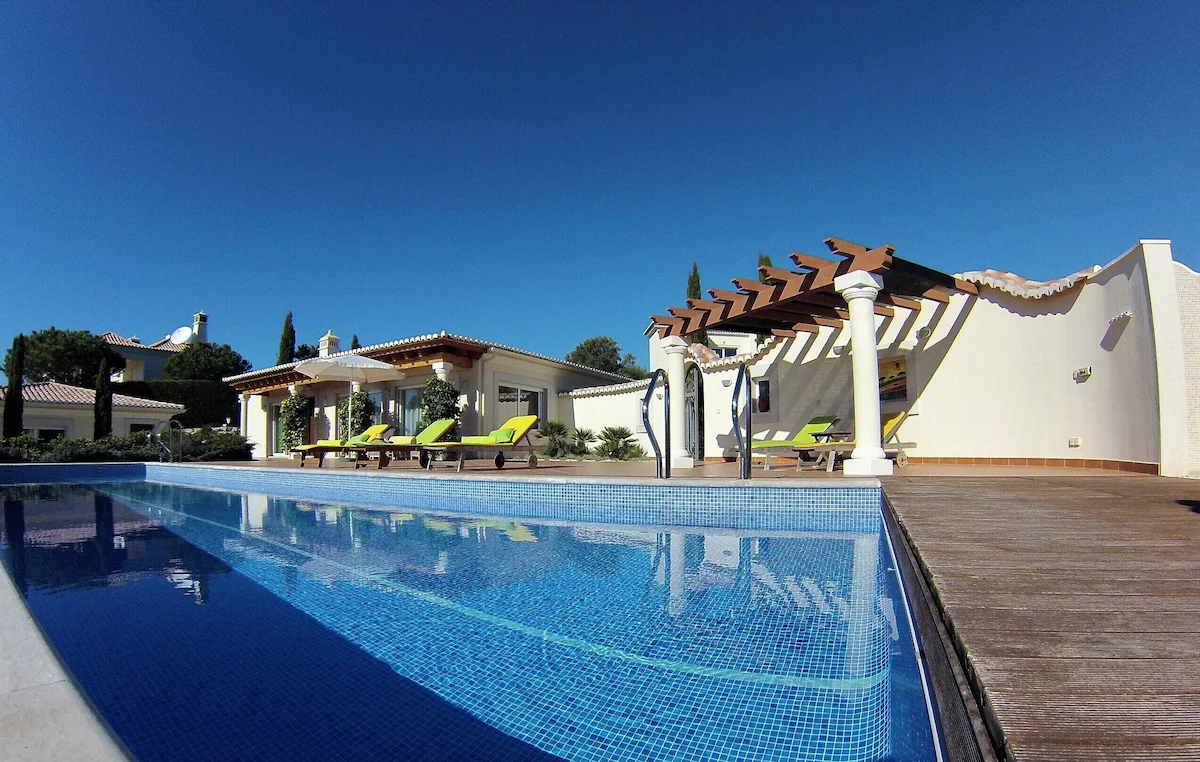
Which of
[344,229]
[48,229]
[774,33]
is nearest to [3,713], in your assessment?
[774,33]

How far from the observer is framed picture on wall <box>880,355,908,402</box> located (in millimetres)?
10820

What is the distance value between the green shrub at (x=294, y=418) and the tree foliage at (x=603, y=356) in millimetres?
27596

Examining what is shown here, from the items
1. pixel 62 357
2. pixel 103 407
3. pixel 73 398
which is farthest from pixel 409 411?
pixel 62 357

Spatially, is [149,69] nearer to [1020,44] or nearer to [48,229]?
[48,229]

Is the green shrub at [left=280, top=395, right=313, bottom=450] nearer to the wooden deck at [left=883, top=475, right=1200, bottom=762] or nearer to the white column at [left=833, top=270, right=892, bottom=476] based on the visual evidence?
the white column at [left=833, top=270, right=892, bottom=476]

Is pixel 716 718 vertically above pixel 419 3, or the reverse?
pixel 419 3

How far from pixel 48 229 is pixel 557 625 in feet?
74.7

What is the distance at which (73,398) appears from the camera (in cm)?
2711

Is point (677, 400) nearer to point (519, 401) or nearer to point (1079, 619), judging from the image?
point (519, 401)

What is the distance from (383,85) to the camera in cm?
1352

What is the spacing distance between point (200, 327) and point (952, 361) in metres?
54.3

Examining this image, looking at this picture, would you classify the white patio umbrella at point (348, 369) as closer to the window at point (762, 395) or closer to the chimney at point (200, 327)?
the window at point (762, 395)

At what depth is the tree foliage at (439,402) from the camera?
14.2 m

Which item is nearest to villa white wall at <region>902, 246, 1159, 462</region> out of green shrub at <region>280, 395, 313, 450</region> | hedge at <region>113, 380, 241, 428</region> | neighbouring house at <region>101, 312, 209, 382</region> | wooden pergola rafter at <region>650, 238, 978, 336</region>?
wooden pergola rafter at <region>650, 238, 978, 336</region>
